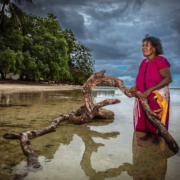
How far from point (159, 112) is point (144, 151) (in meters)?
0.82

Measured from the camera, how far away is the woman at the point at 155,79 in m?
2.66

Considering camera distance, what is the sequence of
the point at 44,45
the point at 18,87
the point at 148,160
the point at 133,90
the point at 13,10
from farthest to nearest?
1. the point at 44,45
2. the point at 13,10
3. the point at 18,87
4. the point at 133,90
5. the point at 148,160

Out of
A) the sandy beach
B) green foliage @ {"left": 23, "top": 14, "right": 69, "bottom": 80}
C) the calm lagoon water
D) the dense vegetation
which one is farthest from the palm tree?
the calm lagoon water

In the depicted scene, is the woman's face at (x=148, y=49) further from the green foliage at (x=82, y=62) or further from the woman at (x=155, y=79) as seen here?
the green foliage at (x=82, y=62)

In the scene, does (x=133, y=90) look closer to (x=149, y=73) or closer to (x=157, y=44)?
(x=149, y=73)

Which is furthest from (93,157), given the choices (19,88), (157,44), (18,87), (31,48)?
(31,48)

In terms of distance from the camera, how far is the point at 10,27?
19.2 metres

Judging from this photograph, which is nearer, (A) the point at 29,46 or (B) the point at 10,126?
(B) the point at 10,126

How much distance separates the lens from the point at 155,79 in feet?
9.16

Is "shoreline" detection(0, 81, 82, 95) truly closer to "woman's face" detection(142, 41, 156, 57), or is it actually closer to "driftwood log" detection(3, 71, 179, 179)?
"driftwood log" detection(3, 71, 179, 179)

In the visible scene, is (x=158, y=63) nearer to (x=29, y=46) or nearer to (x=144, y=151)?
(x=144, y=151)

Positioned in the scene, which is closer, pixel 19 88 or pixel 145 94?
pixel 145 94

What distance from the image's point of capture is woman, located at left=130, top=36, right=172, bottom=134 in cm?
266

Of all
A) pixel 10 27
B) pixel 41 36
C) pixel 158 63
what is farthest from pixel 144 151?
pixel 41 36
